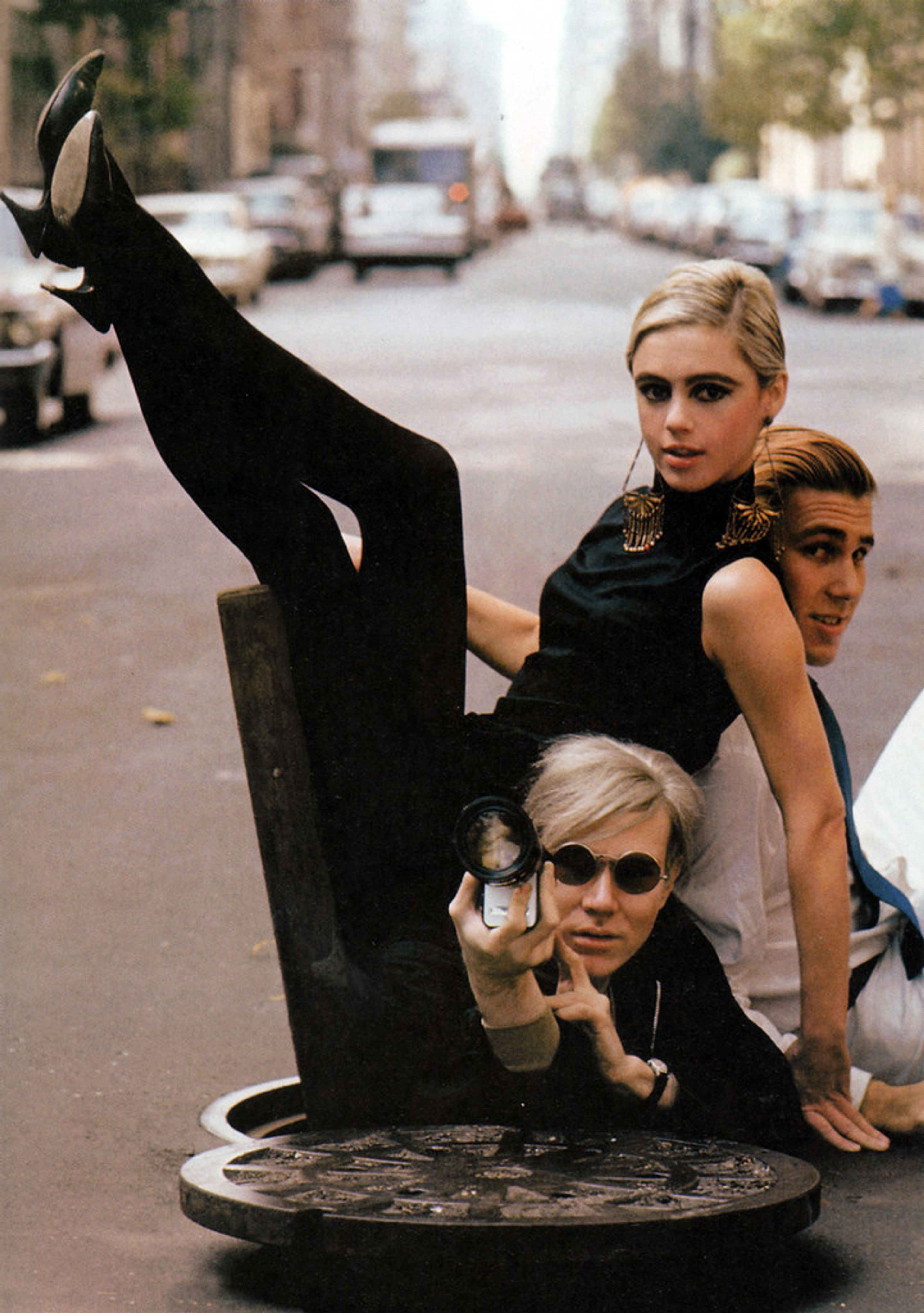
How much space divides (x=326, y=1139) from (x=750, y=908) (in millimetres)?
778

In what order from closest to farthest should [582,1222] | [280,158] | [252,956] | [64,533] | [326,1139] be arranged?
[582,1222]
[326,1139]
[252,956]
[64,533]
[280,158]

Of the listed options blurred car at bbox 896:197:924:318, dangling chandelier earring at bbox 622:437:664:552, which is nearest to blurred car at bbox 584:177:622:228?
blurred car at bbox 896:197:924:318

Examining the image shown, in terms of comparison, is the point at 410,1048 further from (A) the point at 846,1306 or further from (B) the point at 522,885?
(A) the point at 846,1306

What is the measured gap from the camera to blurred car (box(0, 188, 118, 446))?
12008 mm

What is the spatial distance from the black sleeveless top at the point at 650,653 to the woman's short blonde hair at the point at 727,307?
0.69ft

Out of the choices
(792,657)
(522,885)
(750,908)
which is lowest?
(750,908)

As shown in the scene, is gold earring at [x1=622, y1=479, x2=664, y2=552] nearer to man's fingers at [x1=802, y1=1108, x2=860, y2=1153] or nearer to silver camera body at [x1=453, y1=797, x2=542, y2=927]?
silver camera body at [x1=453, y1=797, x2=542, y2=927]

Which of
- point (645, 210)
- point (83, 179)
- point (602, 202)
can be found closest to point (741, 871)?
point (83, 179)

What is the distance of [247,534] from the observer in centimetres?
288

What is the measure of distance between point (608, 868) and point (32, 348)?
986cm

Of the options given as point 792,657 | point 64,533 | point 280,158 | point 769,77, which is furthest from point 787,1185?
point 280,158

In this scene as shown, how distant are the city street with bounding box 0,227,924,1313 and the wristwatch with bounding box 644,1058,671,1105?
0.29 m

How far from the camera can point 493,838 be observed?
262 centimetres

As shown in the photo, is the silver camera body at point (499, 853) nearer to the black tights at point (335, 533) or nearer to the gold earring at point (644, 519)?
the black tights at point (335, 533)
